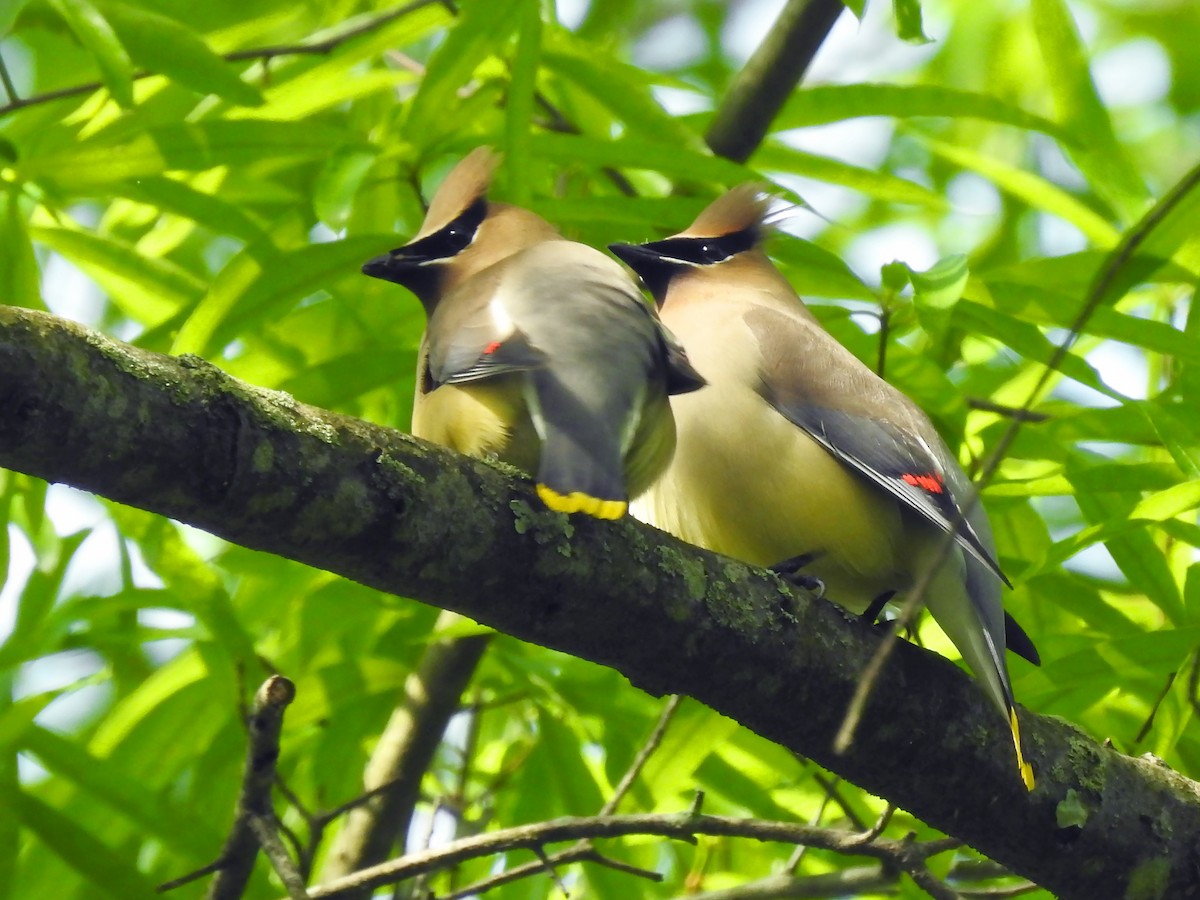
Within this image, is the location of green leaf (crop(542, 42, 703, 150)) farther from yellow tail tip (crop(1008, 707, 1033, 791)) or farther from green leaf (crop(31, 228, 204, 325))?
yellow tail tip (crop(1008, 707, 1033, 791))

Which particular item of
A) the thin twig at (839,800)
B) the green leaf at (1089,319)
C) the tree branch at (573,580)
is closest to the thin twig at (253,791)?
the tree branch at (573,580)

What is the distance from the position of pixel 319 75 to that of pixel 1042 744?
210 cm

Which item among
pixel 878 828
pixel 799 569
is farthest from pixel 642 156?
pixel 878 828

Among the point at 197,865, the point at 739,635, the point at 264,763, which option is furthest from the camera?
the point at 197,865

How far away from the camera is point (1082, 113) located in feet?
11.7

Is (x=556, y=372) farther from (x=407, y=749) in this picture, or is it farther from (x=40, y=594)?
(x=40, y=594)

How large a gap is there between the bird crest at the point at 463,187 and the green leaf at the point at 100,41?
0.83m

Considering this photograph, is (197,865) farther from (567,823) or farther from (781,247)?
(781,247)

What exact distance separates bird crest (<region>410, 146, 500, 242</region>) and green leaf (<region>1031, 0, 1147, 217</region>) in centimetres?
127

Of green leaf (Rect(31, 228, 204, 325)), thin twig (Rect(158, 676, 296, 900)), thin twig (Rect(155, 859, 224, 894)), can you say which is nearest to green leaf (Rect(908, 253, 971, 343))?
thin twig (Rect(158, 676, 296, 900))

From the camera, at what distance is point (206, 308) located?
3.27m

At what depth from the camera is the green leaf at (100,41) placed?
2895 millimetres

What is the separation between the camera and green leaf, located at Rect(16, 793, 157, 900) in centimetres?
316

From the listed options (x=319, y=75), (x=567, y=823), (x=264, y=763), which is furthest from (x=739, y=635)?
(x=319, y=75)
